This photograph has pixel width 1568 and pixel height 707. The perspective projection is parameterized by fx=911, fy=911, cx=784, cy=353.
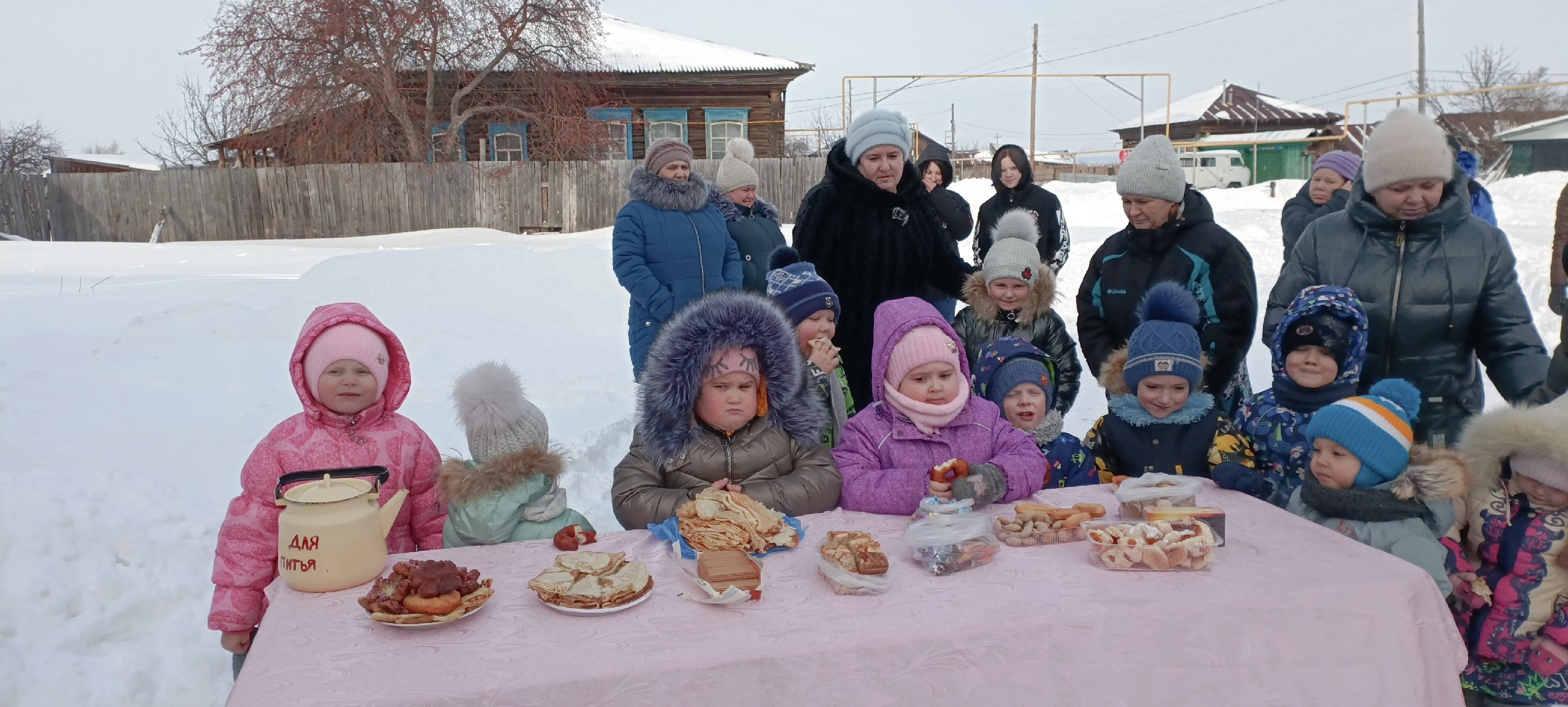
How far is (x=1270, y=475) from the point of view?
2830 mm

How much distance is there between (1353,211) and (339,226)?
1820cm

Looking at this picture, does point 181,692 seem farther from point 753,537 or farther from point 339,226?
point 339,226

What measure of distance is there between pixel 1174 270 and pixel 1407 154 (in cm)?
86

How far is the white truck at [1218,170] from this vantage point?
94.1 ft

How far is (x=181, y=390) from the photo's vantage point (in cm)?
612

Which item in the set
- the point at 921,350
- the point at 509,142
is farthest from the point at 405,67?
the point at 921,350

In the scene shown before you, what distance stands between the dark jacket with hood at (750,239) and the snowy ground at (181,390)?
4.47 feet

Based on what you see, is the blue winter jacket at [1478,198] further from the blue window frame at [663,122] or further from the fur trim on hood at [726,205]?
the blue window frame at [663,122]

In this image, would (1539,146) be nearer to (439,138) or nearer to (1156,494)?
(439,138)

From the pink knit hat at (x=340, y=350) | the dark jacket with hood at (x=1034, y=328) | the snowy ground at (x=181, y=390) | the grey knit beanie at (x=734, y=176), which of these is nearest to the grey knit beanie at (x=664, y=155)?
the grey knit beanie at (x=734, y=176)

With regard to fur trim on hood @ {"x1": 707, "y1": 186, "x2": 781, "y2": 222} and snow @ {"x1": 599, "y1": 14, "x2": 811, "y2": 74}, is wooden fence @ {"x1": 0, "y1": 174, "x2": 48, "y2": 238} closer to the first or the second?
snow @ {"x1": 599, "y1": 14, "x2": 811, "y2": 74}

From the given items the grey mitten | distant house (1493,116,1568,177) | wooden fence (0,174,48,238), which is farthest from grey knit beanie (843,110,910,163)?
distant house (1493,116,1568,177)

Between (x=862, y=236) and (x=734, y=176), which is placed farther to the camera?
(x=734, y=176)

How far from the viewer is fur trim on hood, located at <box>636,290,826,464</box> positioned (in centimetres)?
249
